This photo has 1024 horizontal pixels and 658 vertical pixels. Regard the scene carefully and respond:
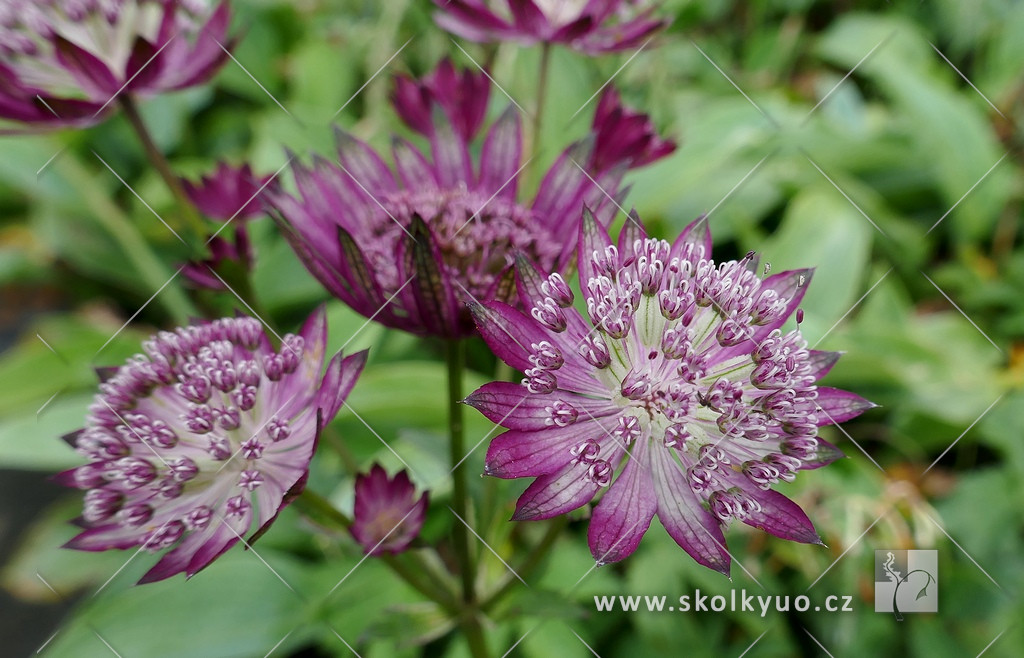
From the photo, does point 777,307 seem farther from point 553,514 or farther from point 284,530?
point 284,530

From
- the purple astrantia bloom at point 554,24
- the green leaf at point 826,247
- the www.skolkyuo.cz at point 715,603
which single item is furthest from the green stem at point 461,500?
the green leaf at point 826,247

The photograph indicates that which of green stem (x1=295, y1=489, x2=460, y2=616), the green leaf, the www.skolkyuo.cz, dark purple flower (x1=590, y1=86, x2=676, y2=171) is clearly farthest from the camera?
the green leaf

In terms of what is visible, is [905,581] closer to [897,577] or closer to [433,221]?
[897,577]

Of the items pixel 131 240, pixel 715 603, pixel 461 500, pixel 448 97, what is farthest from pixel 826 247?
pixel 131 240

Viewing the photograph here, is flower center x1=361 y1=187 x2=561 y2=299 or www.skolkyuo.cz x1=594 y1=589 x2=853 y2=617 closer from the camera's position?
flower center x1=361 y1=187 x2=561 y2=299

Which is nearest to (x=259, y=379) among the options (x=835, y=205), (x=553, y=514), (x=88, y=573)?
(x=553, y=514)

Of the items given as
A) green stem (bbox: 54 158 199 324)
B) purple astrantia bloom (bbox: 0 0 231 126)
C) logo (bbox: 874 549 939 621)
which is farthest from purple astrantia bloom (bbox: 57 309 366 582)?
green stem (bbox: 54 158 199 324)

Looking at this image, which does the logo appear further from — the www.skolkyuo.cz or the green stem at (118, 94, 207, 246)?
the green stem at (118, 94, 207, 246)
